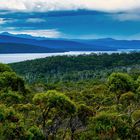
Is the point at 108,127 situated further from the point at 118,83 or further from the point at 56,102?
the point at 118,83

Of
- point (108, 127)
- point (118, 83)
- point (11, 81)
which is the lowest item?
point (108, 127)

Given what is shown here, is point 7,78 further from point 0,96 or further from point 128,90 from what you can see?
point 128,90

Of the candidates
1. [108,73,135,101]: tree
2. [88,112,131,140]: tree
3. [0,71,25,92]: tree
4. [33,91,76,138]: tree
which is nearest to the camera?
[88,112,131,140]: tree

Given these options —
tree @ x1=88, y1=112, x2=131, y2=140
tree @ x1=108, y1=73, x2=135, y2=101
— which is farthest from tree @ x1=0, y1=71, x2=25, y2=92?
tree @ x1=88, y1=112, x2=131, y2=140

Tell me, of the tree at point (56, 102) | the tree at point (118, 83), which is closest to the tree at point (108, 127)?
the tree at point (56, 102)

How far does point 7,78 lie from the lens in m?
25.2

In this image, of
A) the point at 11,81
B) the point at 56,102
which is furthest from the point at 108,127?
the point at 11,81

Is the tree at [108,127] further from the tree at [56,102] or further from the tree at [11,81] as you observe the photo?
the tree at [11,81]

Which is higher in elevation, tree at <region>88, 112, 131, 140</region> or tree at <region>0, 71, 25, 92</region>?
tree at <region>0, 71, 25, 92</region>

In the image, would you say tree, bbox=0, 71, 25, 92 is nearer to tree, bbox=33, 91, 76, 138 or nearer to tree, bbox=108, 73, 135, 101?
tree, bbox=33, 91, 76, 138

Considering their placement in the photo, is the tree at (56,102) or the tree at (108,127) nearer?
the tree at (108,127)

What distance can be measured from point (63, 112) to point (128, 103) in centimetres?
1266

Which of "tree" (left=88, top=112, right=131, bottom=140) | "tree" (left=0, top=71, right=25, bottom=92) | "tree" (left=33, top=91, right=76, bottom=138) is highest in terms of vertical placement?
"tree" (left=0, top=71, right=25, bottom=92)

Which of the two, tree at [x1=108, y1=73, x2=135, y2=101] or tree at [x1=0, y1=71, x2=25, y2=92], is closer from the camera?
tree at [x1=0, y1=71, x2=25, y2=92]
